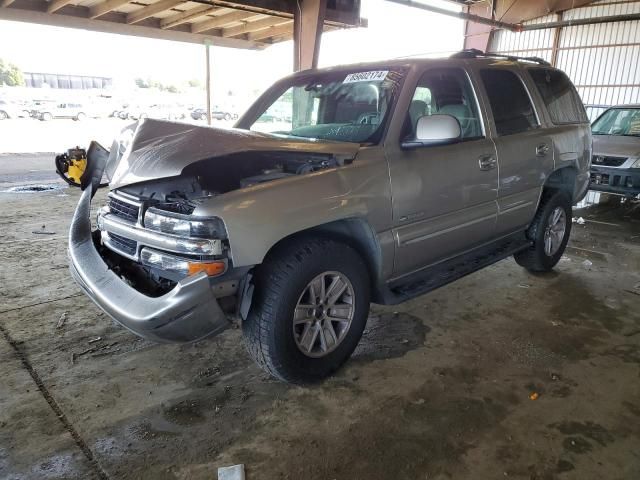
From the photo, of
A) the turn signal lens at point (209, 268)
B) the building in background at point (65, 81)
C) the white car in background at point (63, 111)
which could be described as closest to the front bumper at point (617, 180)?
the turn signal lens at point (209, 268)

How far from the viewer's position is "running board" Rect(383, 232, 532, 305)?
2996mm

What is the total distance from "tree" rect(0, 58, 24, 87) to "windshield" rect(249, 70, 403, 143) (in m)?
38.2

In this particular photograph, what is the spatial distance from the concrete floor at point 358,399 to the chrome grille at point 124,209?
0.97 metres

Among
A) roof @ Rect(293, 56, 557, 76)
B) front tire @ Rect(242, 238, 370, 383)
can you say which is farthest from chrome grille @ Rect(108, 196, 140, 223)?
roof @ Rect(293, 56, 557, 76)

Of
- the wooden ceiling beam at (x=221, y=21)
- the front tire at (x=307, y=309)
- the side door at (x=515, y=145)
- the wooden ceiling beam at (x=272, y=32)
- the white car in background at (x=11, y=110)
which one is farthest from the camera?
the white car in background at (x=11, y=110)

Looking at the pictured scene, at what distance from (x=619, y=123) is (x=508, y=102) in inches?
239

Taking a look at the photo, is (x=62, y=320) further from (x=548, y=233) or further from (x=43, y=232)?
(x=548, y=233)

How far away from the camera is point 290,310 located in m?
2.44

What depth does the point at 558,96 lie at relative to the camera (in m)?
4.39

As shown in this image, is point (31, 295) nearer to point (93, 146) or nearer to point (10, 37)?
point (93, 146)

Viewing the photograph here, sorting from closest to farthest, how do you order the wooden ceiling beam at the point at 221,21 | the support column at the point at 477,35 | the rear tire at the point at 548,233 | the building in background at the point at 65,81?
1. the rear tire at the point at 548,233
2. the wooden ceiling beam at the point at 221,21
3. the support column at the point at 477,35
4. the building in background at the point at 65,81

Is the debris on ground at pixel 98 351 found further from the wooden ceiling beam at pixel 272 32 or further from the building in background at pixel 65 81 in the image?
the building in background at pixel 65 81

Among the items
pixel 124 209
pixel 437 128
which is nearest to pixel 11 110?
pixel 124 209

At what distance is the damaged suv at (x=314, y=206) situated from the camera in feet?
7.36
